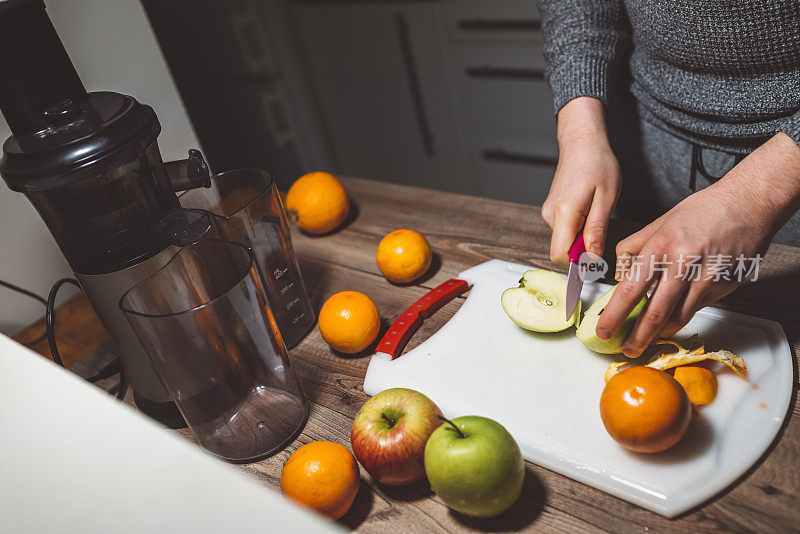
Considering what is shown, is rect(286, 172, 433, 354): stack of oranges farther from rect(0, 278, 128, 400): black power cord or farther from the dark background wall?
the dark background wall

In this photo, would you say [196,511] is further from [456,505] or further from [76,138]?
[76,138]

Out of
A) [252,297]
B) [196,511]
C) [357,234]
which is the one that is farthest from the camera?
[357,234]

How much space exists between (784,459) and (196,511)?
2.15ft

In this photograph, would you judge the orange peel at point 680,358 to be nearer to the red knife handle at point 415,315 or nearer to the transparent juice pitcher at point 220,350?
the red knife handle at point 415,315

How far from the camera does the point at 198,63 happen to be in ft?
9.27

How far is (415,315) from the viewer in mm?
1011

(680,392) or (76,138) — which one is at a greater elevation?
(76,138)

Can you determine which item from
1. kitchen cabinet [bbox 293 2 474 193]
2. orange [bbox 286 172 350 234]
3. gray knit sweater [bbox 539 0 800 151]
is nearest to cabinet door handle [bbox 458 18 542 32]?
kitchen cabinet [bbox 293 2 474 193]

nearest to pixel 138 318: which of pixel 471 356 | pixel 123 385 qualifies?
pixel 123 385

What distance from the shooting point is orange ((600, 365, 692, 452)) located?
665 millimetres

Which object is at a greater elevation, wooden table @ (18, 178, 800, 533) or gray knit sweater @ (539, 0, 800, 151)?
gray knit sweater @ (539, 0, 800, 151)

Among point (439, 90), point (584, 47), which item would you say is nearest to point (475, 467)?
point (584, 47)

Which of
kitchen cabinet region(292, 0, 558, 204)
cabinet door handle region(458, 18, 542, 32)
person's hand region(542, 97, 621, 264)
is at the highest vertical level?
person's hand region(542, 97, 621, 264)

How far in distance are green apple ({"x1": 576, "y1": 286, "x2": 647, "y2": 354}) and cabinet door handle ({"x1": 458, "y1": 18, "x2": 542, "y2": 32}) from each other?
1584mm
